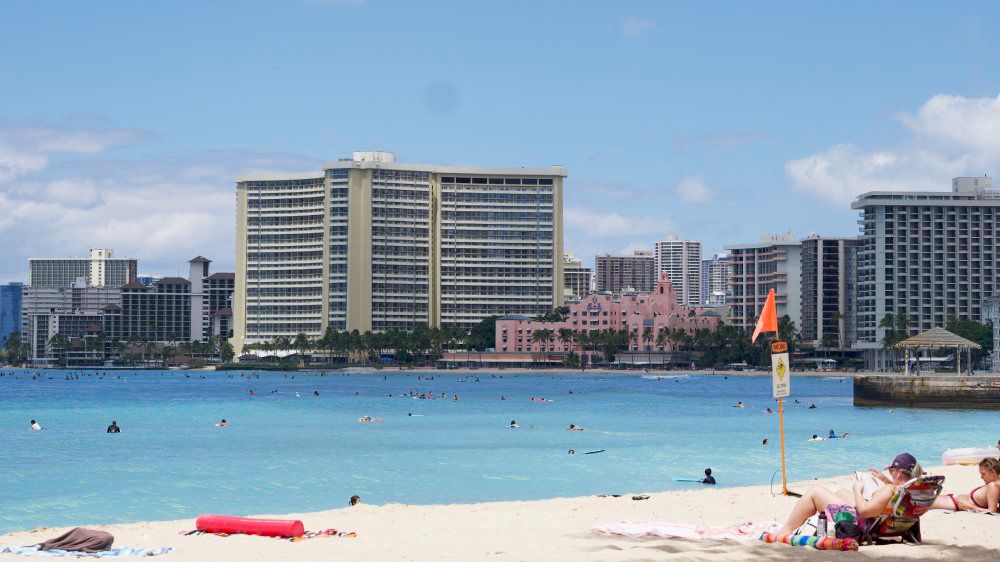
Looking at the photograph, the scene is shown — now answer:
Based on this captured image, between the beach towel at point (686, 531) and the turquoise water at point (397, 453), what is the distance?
1474 centimetres

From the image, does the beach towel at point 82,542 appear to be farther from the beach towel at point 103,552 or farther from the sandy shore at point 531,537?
the sandy shore at point 531,537

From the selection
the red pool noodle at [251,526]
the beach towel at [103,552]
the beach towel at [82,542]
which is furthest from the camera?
the red pool noodle at [251,526]

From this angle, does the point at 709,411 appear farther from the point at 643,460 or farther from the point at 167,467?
the point at 167,467

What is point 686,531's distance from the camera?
63.7 feet

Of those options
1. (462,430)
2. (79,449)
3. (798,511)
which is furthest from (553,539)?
(462,430)

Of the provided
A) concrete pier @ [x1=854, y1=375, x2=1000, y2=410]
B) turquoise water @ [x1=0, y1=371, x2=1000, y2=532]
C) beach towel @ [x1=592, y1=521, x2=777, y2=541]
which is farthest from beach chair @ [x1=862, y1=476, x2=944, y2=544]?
concrete pier @ [x1=854, y1=375, x2=1000, y2=410]

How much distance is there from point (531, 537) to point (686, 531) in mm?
2711

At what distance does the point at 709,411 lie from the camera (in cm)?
9275

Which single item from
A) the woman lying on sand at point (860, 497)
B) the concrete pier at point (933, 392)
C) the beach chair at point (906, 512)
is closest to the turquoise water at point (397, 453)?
the concrete pier at point (933, 392)

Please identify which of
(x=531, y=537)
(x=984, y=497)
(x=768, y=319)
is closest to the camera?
(x=531, y=537)

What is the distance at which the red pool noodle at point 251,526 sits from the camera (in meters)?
20.9

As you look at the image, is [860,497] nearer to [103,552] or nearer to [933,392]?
[103,552]

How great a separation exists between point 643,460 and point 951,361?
512 ft

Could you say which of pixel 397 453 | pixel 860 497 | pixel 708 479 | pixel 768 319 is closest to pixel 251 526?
pixel 860 497
